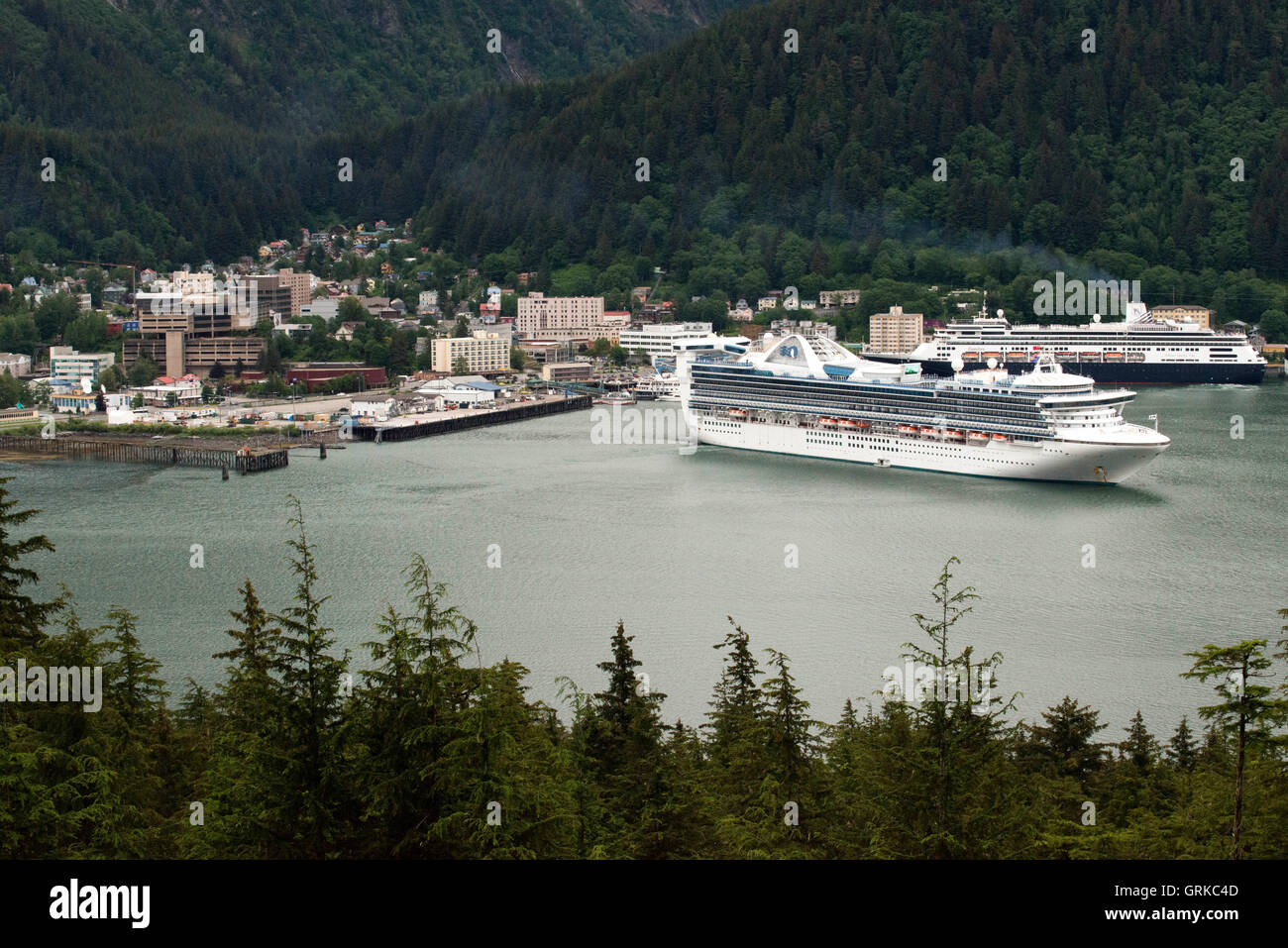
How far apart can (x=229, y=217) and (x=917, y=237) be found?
2955 cm

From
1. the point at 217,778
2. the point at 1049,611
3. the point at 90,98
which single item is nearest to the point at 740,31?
the point at 90,98

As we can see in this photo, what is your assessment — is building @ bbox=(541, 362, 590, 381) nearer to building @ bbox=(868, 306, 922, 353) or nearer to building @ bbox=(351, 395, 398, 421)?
building @ bbox=(351, 395, 398, 421)

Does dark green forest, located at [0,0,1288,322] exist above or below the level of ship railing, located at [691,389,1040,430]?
above

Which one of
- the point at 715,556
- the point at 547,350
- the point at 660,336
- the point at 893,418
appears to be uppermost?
the point at 660,336

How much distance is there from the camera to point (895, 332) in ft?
151

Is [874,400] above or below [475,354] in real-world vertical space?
below

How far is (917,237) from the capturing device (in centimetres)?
5434

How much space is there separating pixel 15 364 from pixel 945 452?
26725 millimetres

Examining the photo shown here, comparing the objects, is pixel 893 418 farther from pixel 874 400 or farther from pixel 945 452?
pixel 945 452

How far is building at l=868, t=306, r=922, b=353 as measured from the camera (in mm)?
45719

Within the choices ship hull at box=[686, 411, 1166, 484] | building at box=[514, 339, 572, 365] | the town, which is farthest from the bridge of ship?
building at box=[514, 339, 572, 365]

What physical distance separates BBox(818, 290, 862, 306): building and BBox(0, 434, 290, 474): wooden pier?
2586 cm

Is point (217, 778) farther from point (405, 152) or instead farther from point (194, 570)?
point (405, 152)

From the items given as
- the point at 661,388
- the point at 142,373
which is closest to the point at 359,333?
the point at 142,373
